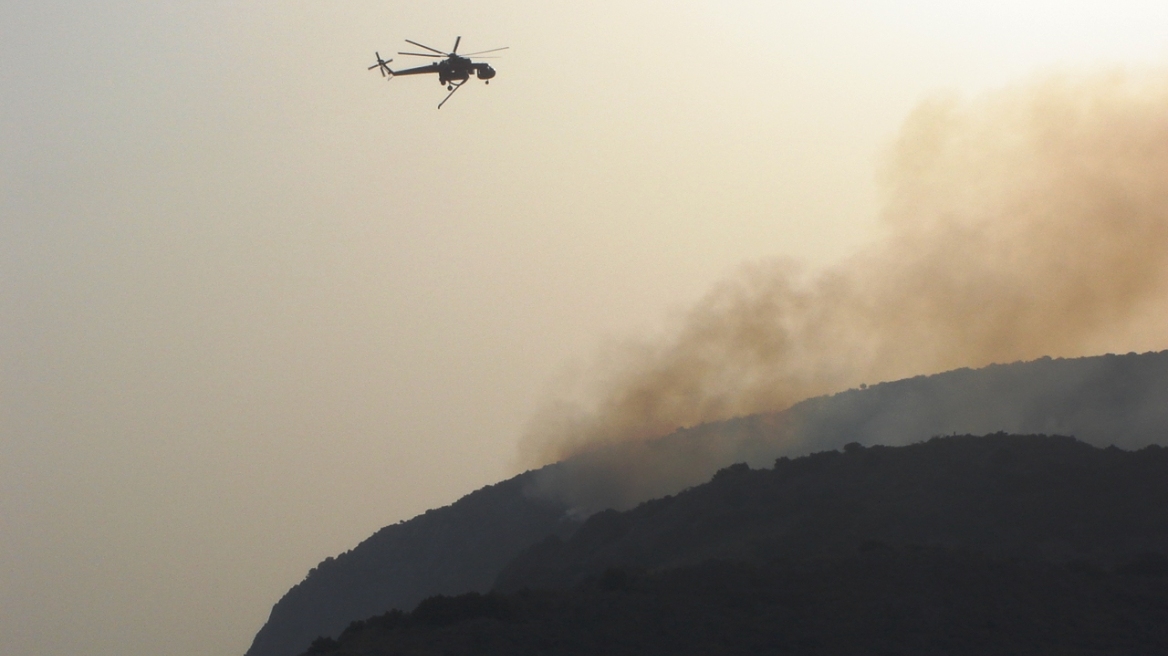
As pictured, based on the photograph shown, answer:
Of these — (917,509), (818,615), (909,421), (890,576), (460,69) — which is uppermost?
(460,69)

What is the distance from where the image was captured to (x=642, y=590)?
59.1 metres

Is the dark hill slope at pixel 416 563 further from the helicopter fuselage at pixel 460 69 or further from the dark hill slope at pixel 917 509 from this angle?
the helicopter fuselage at pixel 460 69

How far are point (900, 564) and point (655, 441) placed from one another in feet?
236

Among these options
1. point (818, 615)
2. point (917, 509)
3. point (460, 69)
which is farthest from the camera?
point (917, 509)

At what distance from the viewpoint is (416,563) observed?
130750 mm

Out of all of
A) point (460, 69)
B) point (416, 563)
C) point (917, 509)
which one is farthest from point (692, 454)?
point (460, 69)

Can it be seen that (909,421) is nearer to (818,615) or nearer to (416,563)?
(416,563)

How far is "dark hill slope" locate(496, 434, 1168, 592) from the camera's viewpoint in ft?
234

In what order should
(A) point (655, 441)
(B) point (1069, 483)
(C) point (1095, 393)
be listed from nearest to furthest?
(B) point (1069, 483) → (C) point (1095, 393) → (A) point (655, 441)

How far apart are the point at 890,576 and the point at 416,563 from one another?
78.9 m

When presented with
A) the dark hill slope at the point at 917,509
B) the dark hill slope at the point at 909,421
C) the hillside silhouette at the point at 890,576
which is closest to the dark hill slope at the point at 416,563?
the dark hill slope at the point at 909,421

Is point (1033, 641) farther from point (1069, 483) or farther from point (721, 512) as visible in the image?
point (721, 512)

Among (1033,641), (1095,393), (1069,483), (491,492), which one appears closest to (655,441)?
(491,492)

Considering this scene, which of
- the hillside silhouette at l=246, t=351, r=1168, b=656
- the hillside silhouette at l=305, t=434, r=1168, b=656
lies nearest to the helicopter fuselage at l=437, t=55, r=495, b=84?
the hillside silhouette at l=305, t=434, r=1168, b=656
